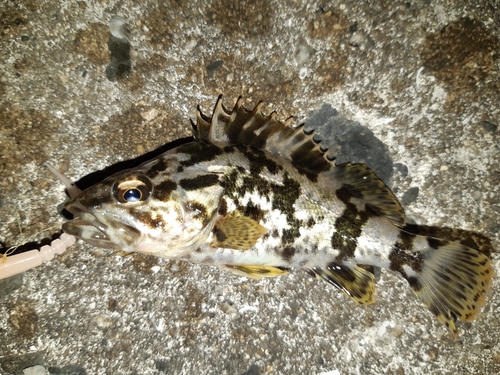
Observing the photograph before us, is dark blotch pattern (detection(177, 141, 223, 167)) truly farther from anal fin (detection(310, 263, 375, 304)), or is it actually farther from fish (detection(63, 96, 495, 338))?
anal fin (detection(310, 263, 375, 304))

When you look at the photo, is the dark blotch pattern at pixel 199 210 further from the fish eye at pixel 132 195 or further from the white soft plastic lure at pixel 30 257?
the white soft plastic lure at pixel 30 257

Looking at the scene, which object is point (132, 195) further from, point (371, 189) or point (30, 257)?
point (371, 189)

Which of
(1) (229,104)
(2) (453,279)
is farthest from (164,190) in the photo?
(2) (453,279)

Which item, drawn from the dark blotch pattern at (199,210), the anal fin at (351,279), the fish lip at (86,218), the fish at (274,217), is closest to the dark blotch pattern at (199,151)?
the fish at (274,217)

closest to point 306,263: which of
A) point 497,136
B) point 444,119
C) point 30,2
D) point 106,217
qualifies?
point 106,217

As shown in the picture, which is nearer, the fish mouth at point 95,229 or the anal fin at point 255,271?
the fish mouth at point 95,229

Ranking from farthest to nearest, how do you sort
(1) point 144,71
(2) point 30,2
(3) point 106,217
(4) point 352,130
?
(4) point 352,130, (1) point 144,71, (2) point 30,2, (3) point 106,217

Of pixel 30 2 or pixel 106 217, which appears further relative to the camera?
pixel 30 2

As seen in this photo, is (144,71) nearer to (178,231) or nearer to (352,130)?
(178,231)
